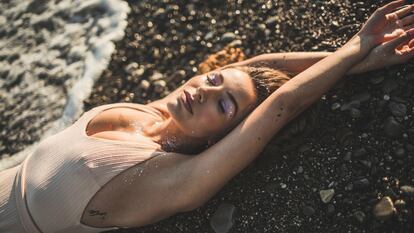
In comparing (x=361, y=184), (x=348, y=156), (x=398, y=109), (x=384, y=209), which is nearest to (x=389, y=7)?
(x=398, y=109)

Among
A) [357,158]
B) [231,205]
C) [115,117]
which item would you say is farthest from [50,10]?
[357,158]

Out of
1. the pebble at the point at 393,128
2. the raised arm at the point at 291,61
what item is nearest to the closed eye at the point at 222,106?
the raised arm at the point at 291,61

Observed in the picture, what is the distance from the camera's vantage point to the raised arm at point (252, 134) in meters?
4.75

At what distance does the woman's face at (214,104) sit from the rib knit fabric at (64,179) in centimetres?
45

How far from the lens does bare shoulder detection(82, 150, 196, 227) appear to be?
480cm

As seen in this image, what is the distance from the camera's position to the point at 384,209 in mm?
4637

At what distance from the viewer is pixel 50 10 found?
9.23m

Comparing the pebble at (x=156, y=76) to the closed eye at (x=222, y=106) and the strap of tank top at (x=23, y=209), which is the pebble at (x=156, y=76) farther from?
the strap of tank top at (x=23, y=209)

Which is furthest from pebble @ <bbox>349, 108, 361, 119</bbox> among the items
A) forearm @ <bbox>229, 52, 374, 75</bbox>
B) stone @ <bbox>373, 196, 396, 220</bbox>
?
stone @ <bbox>373, 196, 396, 220</bbox>

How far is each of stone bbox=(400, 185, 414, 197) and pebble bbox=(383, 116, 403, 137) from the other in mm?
586

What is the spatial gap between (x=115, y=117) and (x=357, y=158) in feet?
8.63

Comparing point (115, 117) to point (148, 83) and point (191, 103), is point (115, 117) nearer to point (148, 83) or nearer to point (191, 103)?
point (191, 103)

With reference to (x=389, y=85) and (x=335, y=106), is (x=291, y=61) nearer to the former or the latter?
(x=335, y=106)

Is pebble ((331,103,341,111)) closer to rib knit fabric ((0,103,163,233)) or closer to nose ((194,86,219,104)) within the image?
nose ((194,86,219,104))
